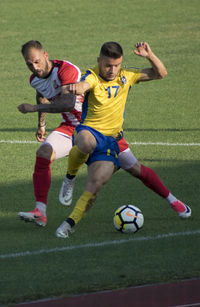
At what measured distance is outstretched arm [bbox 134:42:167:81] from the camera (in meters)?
7.63

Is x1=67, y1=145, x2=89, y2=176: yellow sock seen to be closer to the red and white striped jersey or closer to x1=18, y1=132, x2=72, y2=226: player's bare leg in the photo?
x1=18, y1=132, x2=72, y2=226: player's bare leg

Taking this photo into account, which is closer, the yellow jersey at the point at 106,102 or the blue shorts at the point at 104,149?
the blue shorts at the point at 104,149

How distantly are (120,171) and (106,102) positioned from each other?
307 centimetres

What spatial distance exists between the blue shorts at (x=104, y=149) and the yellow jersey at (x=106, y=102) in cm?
8

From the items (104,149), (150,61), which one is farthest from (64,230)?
(150,61)

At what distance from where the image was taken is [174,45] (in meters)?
21.7

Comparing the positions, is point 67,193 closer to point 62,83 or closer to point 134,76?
point 62,83

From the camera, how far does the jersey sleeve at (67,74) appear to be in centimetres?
797

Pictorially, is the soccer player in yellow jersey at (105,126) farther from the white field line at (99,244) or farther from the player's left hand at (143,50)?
the white field line at (99,244)

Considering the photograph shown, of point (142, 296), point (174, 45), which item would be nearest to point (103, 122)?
point (142, 296)

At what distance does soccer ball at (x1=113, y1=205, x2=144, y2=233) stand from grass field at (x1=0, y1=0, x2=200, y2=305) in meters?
0.09

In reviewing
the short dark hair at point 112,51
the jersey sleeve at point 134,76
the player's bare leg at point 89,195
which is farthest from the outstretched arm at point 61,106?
the jersey sleeve at point 134,76

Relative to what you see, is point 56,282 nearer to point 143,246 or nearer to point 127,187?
point 143,246

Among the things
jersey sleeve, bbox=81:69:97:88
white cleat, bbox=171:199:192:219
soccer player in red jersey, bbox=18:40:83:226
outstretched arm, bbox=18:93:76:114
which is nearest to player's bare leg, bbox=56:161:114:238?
soccer player in red jersey, bbox=18:40:83:226
